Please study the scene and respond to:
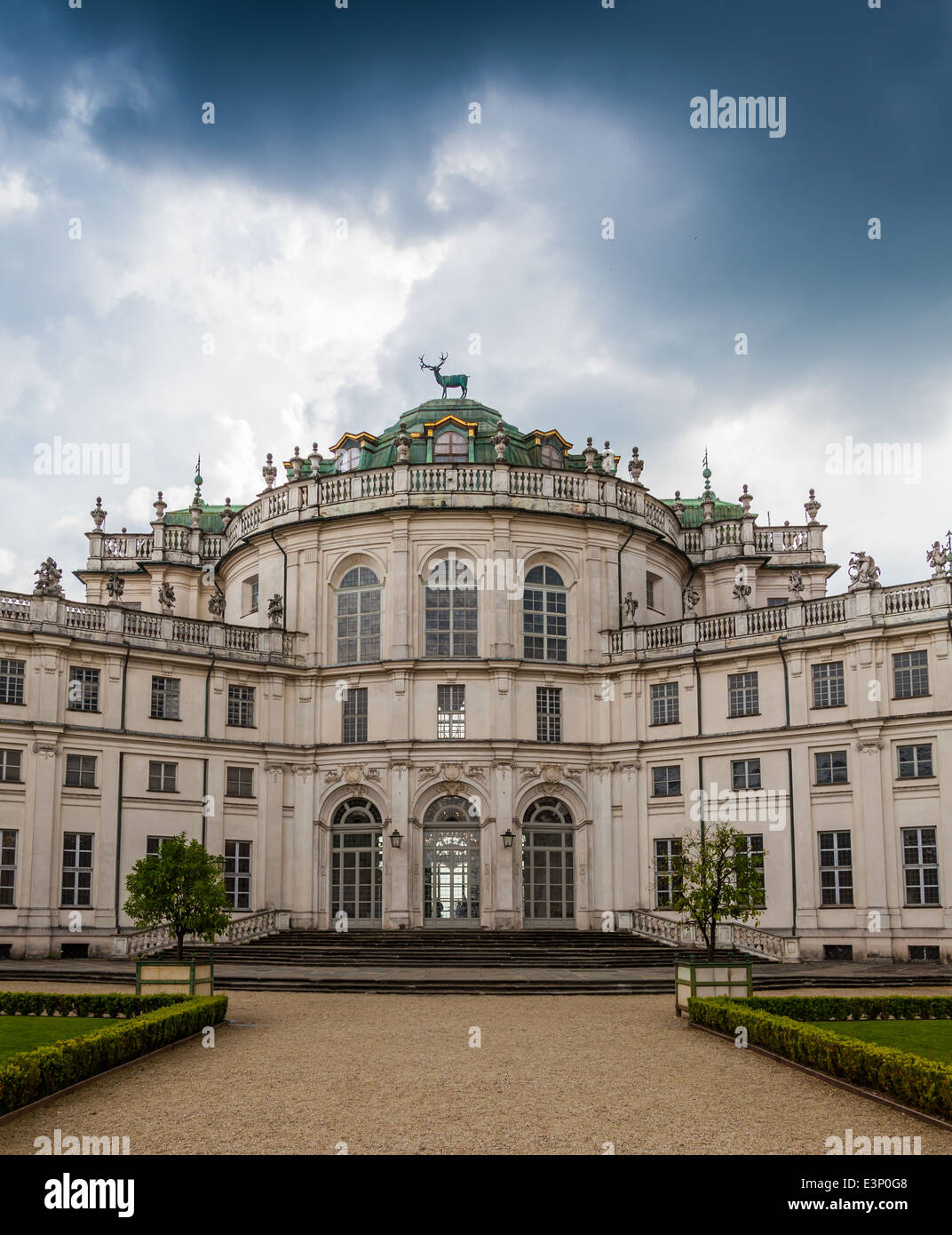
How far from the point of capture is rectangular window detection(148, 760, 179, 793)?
1751 inches

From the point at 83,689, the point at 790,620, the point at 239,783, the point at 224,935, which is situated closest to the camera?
the point at 224,935

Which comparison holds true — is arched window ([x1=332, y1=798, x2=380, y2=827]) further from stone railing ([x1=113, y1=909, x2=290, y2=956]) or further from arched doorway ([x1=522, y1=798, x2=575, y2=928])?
arched doorway ([x1=522, y1=798, x2=575, y2=928])

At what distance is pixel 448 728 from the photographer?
Answer: 48125 millimetres

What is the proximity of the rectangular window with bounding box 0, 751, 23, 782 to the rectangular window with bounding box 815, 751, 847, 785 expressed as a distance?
2648 cm

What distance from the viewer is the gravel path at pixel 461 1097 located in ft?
45.7

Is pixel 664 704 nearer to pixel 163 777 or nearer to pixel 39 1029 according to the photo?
pixel 163 777

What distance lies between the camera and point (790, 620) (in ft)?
145

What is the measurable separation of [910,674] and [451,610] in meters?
17.2

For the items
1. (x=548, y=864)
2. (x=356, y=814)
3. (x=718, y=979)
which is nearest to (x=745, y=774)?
(x=548, y=864)

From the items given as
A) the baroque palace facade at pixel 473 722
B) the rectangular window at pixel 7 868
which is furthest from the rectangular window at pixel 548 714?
the rectangular window at pixel 7 868

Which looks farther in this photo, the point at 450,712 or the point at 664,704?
the point at 450,712
